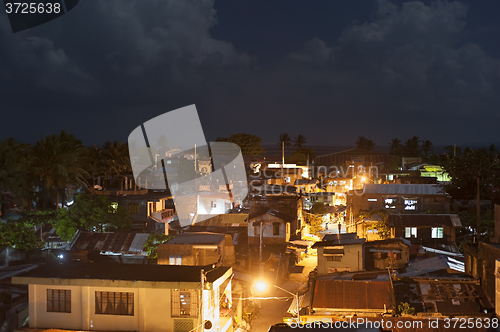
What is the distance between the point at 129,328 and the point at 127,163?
108 ft

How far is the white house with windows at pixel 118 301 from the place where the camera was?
26.3 ft

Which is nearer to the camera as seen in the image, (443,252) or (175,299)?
(175,299)

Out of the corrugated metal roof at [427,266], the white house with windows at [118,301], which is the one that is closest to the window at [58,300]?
the white house with windows at [118,301]

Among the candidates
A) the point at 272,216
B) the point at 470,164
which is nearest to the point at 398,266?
the point at 272,216

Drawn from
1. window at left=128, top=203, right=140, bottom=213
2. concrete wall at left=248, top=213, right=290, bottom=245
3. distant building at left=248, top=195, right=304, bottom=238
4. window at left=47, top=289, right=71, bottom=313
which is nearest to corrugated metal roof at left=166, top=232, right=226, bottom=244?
concrete wall at left=248, top=213, right=290, bottom=245

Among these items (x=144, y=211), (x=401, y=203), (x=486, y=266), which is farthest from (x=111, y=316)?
(x=401, y=203)

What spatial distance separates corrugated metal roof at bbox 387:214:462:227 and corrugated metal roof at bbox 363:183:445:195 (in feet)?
16.0

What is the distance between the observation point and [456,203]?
83.8 ft

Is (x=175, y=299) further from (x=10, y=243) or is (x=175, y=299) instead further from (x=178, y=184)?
(x=178, y=184)

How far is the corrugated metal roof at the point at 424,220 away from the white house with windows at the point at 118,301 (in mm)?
14848

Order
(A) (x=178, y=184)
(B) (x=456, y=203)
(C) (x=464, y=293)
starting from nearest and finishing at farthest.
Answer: (C) (x=464, y=293), (B) (x=456, y=203), (A) (x=178, y=184)

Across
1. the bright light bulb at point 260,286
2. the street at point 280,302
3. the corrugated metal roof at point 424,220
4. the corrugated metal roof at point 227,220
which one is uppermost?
the corrugated metal roof at point 424,220

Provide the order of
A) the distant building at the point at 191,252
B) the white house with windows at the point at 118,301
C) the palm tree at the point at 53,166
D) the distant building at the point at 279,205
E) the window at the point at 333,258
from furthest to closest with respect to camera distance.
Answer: the palm tree at the point at 53,166 < the distant building at the point at 279,205 < the window at the point at 333,258 < the distant building at the point at 191,252 < the white house with windows at the point at 118,301

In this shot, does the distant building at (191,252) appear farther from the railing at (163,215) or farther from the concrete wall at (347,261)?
the railing at (163,215)
